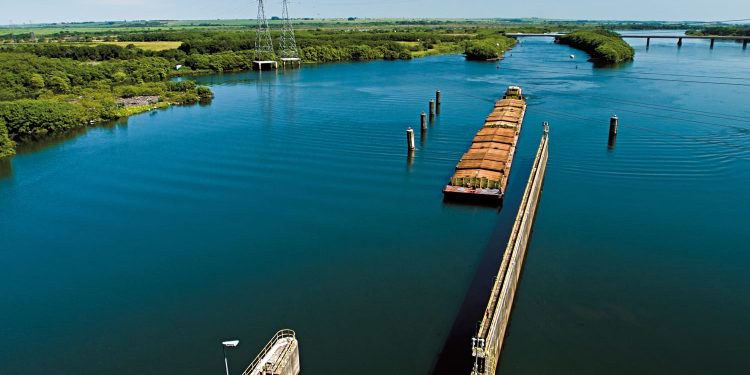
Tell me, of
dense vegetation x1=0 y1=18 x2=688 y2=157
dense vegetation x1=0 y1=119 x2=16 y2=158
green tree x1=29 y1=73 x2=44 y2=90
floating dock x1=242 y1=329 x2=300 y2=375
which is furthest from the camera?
green tree x1=29 y1=73 x2=44 y2=90

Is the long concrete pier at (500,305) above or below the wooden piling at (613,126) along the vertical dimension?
below

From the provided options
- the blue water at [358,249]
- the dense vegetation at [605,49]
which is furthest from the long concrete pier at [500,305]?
the dense vegetation at [605,49]

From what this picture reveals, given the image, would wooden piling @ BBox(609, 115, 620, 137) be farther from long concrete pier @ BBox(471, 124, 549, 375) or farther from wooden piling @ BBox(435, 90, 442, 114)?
long concrete pier @ BBox(471, 124, 549, 375)

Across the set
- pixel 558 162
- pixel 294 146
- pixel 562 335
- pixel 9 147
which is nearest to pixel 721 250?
pixel 562 335

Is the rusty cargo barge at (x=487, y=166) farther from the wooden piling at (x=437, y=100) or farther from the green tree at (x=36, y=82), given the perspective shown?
the green tree at (x=36, y=82)

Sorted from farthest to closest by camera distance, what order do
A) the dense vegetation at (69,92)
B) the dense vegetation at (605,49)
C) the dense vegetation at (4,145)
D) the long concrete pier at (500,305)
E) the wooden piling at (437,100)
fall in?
the dense vegetation at (605,49)
the wooden piling at (437,100)
the dense vegetation at (69,92)
the dense vegetation at (4,145)
the long concrete pier at (500,305)

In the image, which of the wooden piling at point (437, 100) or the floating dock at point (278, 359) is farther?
the wooden piling at point (437, 100)

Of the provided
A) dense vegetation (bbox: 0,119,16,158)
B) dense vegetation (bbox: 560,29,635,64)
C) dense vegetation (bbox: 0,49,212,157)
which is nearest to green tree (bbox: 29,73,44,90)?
dense vegetation (bbox: 0,49,212,157)

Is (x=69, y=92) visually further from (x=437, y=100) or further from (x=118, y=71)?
(x=437, y=100)
